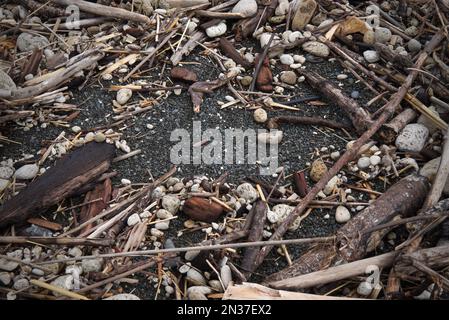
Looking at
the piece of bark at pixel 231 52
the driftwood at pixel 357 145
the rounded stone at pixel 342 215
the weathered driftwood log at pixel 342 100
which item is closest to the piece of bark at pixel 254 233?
the driftwood at pixel 357 145

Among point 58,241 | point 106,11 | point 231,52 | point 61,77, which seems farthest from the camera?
point 106,11

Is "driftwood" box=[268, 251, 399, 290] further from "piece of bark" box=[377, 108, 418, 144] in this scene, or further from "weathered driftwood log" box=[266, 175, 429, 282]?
"piece of bark" box=[377, 108, 418, 144]

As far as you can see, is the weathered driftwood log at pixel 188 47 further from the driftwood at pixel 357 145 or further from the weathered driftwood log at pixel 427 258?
the weathered driftwood log at pixel 427 258

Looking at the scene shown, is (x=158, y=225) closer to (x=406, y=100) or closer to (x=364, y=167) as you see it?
(x=364, y=167)

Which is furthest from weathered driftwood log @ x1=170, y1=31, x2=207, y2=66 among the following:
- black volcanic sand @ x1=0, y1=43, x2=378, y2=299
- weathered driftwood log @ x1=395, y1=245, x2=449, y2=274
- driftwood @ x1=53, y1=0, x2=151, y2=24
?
weathered driftwood log @ x1=395, y1=245, x2=449, y2=274

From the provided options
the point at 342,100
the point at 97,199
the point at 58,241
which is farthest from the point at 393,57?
the point at 58,241

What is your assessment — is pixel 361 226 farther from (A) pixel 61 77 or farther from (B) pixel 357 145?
(A) pixel 61 77
